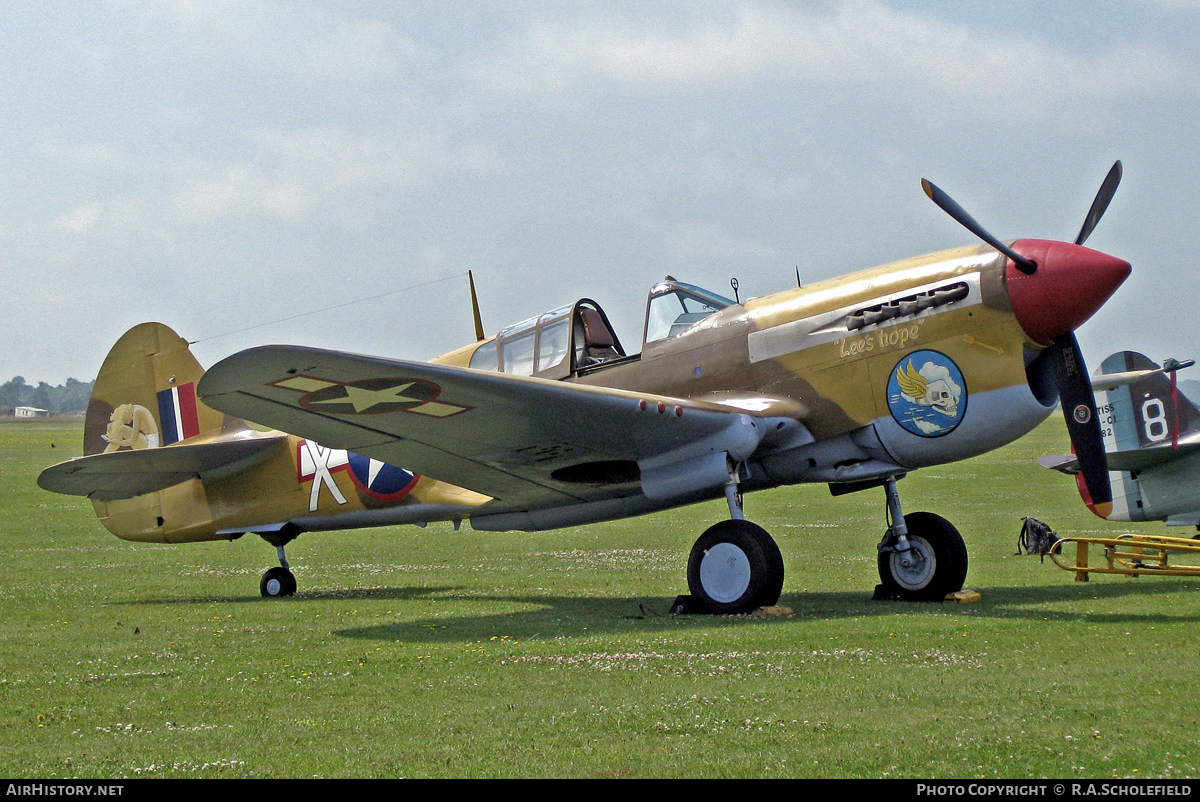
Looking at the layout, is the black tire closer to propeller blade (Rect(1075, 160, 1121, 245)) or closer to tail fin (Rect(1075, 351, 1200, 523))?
propeller blade (Rect(1075, 160, 1121, 245))

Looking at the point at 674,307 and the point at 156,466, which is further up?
the point at 674,307

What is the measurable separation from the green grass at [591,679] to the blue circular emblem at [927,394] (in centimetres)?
157

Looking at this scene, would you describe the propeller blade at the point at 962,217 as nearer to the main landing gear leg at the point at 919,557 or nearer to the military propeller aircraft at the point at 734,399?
the military propeller aircraft at the point at 734,399

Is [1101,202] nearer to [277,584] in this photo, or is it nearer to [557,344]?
[557,344]

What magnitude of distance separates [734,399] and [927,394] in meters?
1.71

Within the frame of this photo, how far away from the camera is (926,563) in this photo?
34.6 ft

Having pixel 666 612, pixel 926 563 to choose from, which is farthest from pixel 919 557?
pixel 666 612

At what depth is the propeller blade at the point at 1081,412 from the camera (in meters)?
9.16

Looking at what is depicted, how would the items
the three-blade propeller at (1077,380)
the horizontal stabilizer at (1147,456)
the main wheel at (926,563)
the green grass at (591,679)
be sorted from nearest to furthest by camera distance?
the green grass at (591,679) < the three-blade propeller at (1077,380) < the main wheel at (926,563) < the horizontal stabilizer at (1147,456)

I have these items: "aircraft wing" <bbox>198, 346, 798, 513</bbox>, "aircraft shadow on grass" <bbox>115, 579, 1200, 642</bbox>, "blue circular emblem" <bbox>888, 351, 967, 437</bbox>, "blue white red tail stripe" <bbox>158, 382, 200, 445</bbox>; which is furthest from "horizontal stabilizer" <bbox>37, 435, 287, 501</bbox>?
"blue circular emblem" <bbox>888, 351, 967, 437</bbox>

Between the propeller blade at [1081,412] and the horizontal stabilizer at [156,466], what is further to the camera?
the horizontal stabilizer at [156,466]


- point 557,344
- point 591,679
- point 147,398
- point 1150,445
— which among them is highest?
point 147,398

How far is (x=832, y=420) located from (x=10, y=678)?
6.60 metres

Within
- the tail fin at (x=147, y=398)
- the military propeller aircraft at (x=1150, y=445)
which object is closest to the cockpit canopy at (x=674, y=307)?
the military propeller aircraft at (x=1150, y=445)
